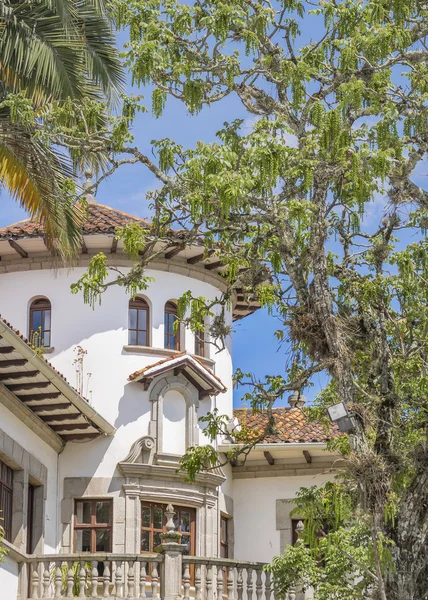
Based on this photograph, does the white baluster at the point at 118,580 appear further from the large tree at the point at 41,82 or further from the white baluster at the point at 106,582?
the large tree at the point at 41,82

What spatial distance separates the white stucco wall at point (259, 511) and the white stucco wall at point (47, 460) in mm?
4733

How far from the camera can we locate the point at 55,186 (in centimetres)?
2211

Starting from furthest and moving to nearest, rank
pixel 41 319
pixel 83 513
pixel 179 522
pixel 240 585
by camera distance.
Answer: pixel 41 319
pixel 179 522
pixel 83 513
pixel 240 585

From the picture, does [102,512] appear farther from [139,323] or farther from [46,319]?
[46,319]

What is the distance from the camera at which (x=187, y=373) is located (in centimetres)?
2792

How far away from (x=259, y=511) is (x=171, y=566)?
6034 mm

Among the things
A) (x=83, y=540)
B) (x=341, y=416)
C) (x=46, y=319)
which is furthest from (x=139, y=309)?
(x=341, y=416)

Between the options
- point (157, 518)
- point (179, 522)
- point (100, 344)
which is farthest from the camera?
point (100, 344)

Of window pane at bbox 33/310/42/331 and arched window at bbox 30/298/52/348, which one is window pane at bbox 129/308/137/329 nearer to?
arched window at bbox 30/298/52/348

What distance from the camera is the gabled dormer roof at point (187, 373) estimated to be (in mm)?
27312

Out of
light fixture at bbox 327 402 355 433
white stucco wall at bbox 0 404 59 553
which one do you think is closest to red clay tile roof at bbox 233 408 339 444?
white stucco wall at bbox 0 404 59 553

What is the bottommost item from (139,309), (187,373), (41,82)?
(187,373)

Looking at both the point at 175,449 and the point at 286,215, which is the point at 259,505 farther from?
the point at 286,215

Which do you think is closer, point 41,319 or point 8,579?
point 8,579
